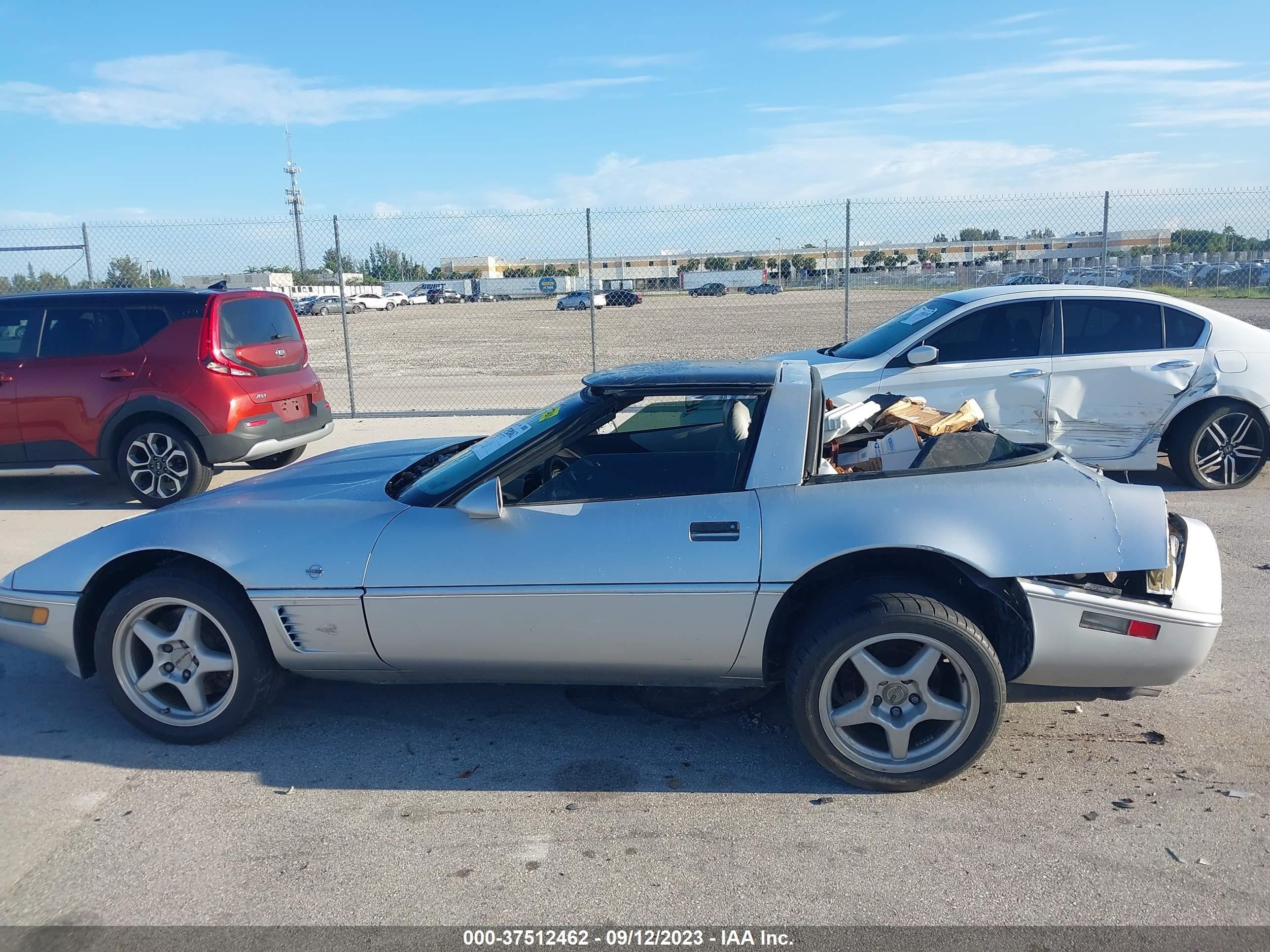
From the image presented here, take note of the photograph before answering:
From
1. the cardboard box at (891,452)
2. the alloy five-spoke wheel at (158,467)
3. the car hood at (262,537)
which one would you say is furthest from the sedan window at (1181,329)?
the alloy five-spoke wheel at (158,467)

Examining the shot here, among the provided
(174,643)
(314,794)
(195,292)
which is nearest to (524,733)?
(314,794)

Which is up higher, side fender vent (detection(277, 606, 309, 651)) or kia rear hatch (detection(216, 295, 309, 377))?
kia rear hatch (detection(216, 295, 309, 377))

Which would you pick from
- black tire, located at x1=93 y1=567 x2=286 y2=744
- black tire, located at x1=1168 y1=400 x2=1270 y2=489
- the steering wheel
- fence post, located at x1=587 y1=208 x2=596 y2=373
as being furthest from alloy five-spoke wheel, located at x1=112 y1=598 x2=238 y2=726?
fence post, located at x1=587 y1=208 x2=596 y2=373

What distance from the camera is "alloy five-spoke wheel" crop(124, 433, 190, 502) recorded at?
768 centimetres

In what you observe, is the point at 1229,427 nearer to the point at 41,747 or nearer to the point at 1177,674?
the point at 1177,674

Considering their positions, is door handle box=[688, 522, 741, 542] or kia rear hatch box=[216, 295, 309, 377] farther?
kia rear hatch box=[216, 295, 309, 377]

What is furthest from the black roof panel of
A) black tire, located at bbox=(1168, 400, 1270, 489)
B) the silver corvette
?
black tire, located at bbox=(1168, 400, 1270, 489)

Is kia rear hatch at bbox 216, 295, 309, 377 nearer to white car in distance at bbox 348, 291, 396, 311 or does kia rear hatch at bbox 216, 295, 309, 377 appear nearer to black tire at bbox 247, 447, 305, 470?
black tire at bbox 247, 447, 305, 470

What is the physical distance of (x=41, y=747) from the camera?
3.82 m

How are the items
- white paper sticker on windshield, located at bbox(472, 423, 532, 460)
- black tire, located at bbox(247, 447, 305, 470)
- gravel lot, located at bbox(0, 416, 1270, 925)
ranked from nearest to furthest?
gravel lot, located at bbox(0, 416, 1270, 925), white paper sticker on windshield, located at bbox(472, 423, 532, 460), black tire, located at bbox(247, 447, 305, 470)

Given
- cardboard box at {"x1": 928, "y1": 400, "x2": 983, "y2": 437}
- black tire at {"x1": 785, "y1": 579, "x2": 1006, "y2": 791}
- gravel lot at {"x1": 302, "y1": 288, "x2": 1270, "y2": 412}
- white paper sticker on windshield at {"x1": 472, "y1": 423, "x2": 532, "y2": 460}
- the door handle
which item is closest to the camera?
black tire at {"x1": 785, "y1": 579, "x2": 1006, "y2": 791}

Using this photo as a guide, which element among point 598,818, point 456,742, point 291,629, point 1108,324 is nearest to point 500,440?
point 291,629

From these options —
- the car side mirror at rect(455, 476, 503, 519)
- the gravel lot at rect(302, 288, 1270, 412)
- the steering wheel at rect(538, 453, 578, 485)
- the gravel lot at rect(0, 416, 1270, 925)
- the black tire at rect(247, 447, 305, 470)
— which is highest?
the steering wheel at rect(538, 453, 578, 485)

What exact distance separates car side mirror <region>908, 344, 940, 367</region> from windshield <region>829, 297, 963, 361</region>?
258 millimetres
